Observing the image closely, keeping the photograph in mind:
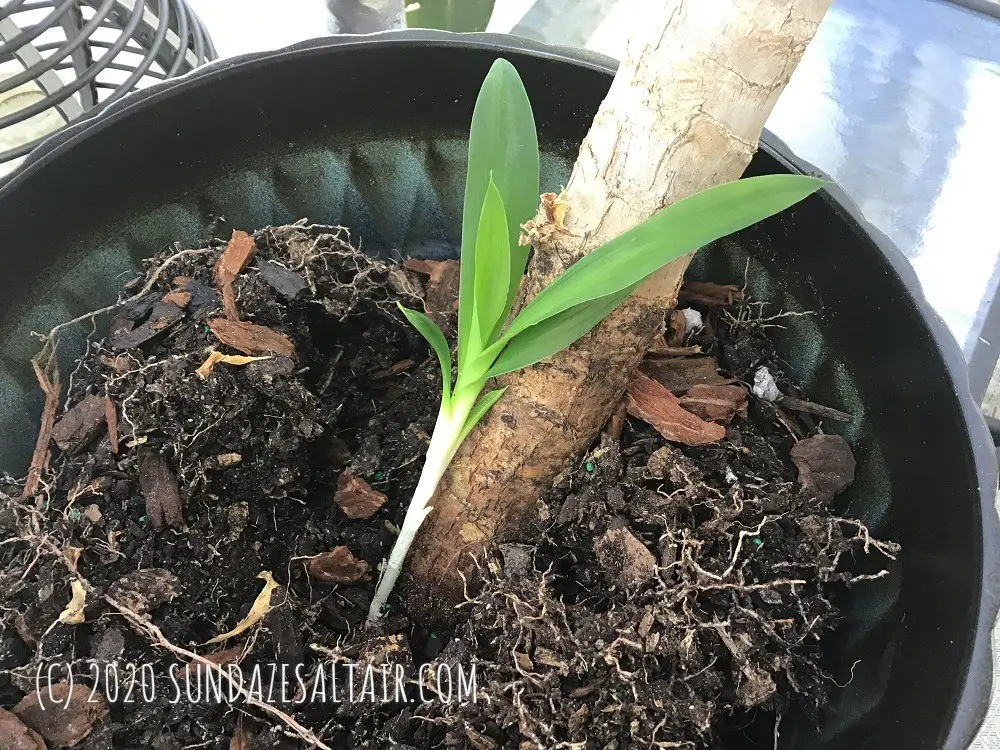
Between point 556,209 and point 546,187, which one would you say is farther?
point 546,187

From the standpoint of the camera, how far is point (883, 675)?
2.28 ft

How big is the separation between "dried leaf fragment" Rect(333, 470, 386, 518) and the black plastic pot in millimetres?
368

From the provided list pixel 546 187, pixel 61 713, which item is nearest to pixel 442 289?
Answer: pixel 546 187

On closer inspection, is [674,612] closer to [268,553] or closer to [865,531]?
[865,531]

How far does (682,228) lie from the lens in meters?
0.55

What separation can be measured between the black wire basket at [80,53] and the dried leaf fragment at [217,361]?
0.31 m

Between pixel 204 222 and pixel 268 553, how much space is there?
0.43 m

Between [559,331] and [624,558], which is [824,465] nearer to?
[624,558]

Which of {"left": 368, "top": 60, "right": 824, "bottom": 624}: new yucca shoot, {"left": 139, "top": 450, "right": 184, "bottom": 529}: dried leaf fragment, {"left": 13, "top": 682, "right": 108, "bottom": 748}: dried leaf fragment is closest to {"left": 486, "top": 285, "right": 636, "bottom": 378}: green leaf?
{"left": 368, "top": 60, "right": 824, "bottom": 624}: new yucca shoot

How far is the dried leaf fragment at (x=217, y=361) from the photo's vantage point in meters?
0.81

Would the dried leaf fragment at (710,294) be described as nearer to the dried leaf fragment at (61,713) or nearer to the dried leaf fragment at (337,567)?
the dried leaf fragment at (337,567)

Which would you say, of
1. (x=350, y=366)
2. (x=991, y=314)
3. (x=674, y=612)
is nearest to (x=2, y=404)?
(x=350, y=366)

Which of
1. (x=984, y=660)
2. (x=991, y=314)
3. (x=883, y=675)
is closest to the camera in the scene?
(x=984, y=660)

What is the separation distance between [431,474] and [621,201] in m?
0.33
